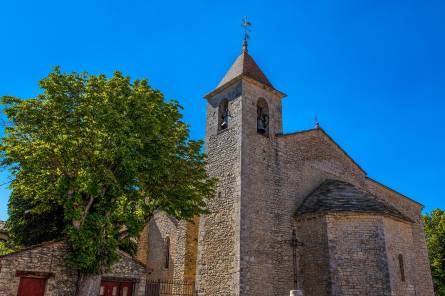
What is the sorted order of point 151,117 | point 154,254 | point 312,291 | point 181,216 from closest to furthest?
1. point 151,117
2. point 181,216
3. point 312,291
4. point 154,254

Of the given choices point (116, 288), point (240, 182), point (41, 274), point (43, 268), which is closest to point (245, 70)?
point (240, 182)

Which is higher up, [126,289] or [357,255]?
[357,255]

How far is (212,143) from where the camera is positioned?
20.1 metres

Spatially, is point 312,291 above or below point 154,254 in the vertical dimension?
below

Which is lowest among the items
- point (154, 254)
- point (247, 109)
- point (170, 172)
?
point (154, 254)

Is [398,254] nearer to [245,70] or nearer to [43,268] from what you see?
[245,70]

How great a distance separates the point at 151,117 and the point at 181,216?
169 inches

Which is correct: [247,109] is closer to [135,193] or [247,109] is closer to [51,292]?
[135,193]

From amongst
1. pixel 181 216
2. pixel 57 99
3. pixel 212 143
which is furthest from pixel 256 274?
pixel 57 99

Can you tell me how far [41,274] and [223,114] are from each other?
11.6m

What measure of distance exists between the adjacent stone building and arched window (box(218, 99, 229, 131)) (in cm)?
874

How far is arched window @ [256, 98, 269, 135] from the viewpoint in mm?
19672

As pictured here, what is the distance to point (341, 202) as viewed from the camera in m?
17.6

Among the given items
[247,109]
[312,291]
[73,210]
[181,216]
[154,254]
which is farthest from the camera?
[154,254]
